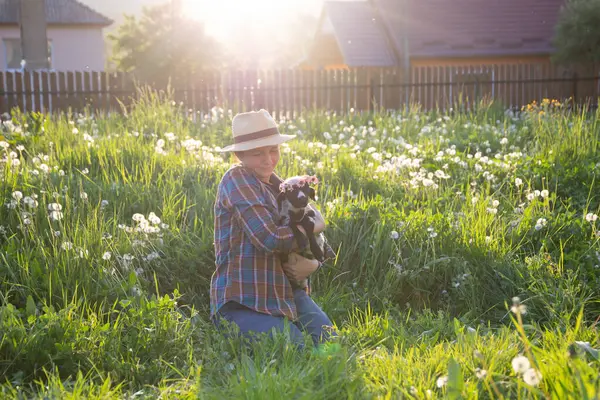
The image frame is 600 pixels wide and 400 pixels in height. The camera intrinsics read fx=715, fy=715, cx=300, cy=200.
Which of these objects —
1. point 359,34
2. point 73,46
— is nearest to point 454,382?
point 359,34

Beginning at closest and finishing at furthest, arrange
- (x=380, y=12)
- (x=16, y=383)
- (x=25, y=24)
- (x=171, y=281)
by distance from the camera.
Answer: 1. (x=16, y=383)
2. (x=171, y=281)
3. (x=25, y=24)
4. (x=380, y=12)

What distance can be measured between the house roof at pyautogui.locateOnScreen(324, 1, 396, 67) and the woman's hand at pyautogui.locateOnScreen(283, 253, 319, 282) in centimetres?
2476

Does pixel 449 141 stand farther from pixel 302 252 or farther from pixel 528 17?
pixel 528 17

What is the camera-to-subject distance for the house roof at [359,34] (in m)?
28.7

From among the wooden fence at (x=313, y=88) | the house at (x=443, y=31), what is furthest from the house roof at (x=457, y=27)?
the wooden fence at (x=313, y=88)

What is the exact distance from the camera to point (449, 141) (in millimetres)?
8695

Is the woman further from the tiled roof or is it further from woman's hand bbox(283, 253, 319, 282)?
the tiled roof

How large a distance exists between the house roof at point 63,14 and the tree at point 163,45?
116 inches

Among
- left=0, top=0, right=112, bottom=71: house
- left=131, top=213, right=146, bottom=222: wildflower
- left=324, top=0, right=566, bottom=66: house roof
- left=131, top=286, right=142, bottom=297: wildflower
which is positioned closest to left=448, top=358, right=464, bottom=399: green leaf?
left=131, top=286, right=142, bottom=297: wildflower

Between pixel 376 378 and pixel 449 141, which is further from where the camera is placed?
pixel 449 141

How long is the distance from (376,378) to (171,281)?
2.40 meters

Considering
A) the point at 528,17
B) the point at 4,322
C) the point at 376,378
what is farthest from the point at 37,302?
the point at 528,17

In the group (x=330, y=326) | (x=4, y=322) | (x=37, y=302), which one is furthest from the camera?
(x=37, y=302)

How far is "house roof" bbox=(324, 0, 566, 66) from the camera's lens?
2656 centimetres
